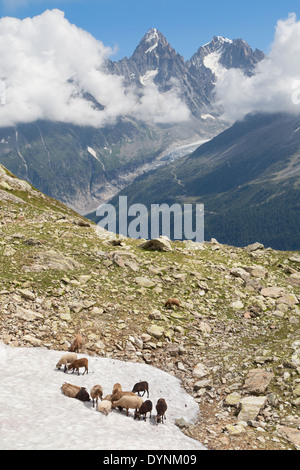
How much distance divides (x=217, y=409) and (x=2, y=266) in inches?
738

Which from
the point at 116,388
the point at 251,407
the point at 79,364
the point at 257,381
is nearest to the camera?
the point at 251,407

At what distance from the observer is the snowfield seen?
11250 mm

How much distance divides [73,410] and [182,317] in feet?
41.0

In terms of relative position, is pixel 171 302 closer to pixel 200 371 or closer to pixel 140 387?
pixel 200 371

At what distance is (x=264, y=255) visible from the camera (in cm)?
4097

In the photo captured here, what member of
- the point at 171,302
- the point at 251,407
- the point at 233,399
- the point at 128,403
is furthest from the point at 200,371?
the point at 171,302

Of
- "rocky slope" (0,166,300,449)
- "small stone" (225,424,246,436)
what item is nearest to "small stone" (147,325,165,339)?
"rocky slope" (0,166,300,449)

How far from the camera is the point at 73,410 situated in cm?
1367

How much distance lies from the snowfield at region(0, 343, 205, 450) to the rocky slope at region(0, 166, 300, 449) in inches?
38.5

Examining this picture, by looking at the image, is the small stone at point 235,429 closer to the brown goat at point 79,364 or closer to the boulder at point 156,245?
the brown goat at point 79,364
